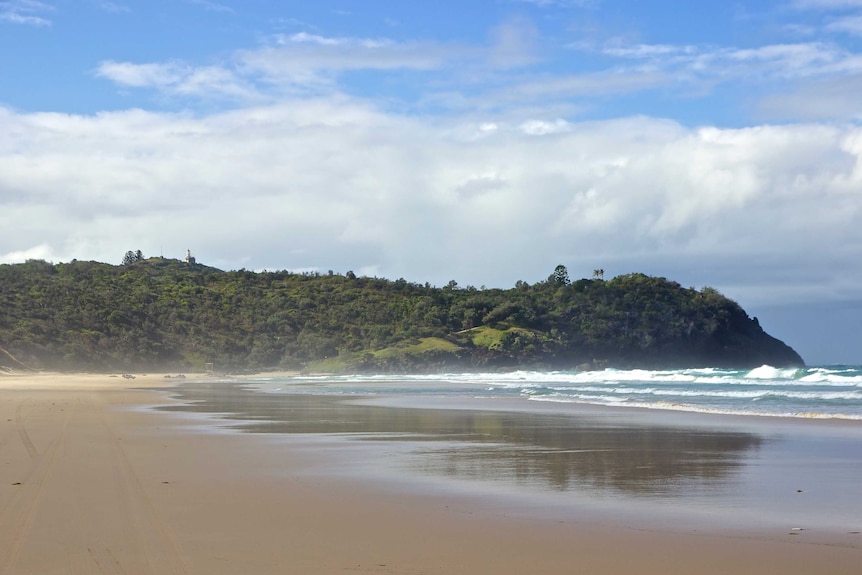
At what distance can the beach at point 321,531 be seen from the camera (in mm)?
6809

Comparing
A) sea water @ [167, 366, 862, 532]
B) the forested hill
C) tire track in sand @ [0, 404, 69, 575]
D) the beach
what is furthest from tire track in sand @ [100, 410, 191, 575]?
the forested hill

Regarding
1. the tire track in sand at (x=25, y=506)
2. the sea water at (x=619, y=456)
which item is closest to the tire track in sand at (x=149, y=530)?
the tire track in sand at (x=25, y=506)

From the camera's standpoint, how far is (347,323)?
10869 centimetres

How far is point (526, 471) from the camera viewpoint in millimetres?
12047

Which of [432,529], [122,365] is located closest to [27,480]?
[432,529]

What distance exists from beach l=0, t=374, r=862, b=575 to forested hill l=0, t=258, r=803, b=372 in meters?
69.4

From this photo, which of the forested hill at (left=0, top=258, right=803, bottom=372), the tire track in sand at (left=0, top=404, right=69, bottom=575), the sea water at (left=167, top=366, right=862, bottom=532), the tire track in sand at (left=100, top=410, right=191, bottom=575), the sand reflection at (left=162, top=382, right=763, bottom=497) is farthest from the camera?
the forested hill at (left=0, top=258, right=803, bottom=372)

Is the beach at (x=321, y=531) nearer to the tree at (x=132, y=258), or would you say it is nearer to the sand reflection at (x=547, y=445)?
the sand reflection at (x=547, y=445)

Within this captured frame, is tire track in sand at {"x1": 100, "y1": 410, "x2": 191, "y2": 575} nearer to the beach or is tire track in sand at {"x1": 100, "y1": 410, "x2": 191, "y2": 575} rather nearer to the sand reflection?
the beach

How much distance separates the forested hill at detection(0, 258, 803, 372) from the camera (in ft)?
289

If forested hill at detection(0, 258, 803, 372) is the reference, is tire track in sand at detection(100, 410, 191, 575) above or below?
below

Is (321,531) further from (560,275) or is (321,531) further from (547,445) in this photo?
(560,275)

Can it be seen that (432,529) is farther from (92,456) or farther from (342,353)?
(342,353)

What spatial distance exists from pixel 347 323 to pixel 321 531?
101 metres
